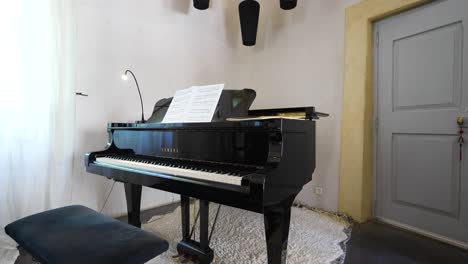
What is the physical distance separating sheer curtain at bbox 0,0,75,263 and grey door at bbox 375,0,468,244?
108 inches

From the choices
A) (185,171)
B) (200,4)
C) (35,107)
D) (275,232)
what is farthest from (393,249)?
(200,4)

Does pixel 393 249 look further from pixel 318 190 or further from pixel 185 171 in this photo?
pixel 185 171

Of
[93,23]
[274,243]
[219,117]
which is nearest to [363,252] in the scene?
[274,243]

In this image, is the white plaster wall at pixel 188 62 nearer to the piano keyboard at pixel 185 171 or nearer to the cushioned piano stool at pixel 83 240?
the piano keyboard at pixel 185 171

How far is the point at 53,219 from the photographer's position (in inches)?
46.7

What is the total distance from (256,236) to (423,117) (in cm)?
171

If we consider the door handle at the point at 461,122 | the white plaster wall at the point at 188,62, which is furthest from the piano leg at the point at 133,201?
the door handle at the point at 461,122

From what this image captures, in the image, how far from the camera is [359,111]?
7.83 feet

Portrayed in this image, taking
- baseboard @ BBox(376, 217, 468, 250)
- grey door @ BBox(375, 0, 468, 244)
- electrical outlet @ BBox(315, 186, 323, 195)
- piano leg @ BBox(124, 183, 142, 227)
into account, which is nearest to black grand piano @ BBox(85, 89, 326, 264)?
piano leg @ BBox(124, 183, 142, 227)

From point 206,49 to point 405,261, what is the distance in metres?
2.95

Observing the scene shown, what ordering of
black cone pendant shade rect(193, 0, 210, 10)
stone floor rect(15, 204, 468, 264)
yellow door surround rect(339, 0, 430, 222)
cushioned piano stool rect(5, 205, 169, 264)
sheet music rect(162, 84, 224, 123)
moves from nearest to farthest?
1. cushioned piano stool rect(5, 205, 169, 264)
2. sheet music rect(162, 84, 224, 123)
3. stone floor rect(15, 204, 468, 264)
4. yellow door surround rect(339, 0, 430, 222)
5. black cone pendant shade rect(193, 0, 210, 10)

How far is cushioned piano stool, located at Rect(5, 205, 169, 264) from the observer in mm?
893

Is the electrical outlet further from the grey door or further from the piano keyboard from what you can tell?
the piano keyboard

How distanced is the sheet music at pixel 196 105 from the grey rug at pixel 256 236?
971 mm
